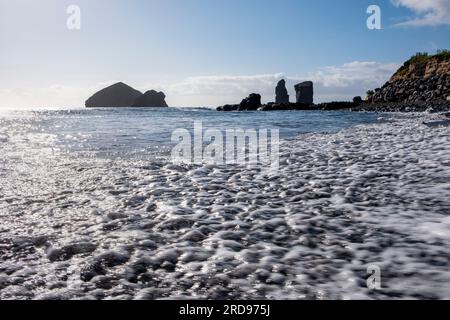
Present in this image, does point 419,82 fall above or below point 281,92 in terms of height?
below

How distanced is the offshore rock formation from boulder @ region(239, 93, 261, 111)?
32.0m

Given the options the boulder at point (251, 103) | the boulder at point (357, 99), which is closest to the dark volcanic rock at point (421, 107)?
the boulder at point (357, 99)

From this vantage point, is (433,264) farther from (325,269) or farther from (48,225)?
(48,225)

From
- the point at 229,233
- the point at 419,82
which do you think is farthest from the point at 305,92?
the point at 229,233

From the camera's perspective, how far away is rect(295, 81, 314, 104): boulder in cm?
12812

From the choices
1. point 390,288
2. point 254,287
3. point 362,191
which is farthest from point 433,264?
point 362,191

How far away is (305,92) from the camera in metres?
128

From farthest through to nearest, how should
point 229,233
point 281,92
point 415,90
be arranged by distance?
1. point 281,92
2. point 415,90
3. point 229,233

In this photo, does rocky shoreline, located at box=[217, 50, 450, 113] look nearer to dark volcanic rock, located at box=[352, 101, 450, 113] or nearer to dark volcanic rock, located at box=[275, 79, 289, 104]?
dark volcanic rock, located at box=[352, 101, 450, 113]

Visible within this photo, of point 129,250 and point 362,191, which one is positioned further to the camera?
point 362,191

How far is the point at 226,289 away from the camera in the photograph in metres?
3.42

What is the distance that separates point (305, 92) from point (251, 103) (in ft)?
149

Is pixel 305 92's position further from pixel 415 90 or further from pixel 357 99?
pixel 415 90

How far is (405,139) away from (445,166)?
5.63m
